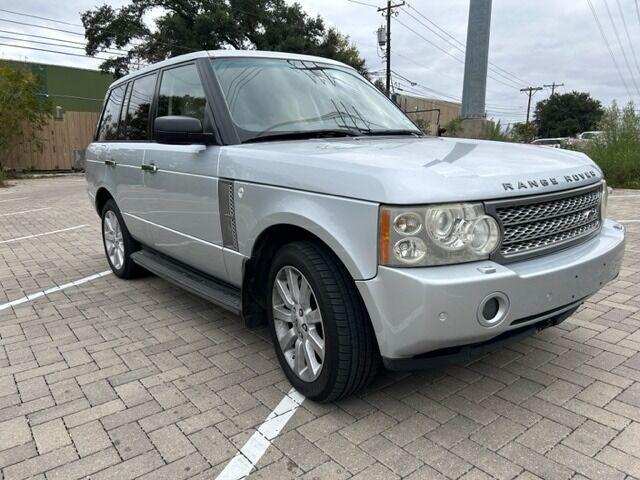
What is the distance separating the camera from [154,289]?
5098mm

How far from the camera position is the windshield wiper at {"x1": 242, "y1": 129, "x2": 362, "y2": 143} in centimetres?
328

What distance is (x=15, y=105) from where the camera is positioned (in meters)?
18.5

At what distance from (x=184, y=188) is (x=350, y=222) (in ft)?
5.58

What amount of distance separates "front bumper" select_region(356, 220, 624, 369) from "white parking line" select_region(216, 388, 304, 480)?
731 mm

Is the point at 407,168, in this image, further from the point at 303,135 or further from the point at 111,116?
the point at 111,116

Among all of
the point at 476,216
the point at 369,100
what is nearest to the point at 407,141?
the point at 369,100

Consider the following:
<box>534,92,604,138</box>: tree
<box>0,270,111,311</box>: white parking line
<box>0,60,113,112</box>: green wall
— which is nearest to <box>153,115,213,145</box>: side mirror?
<box>0,270,111,311</box>: white parking line

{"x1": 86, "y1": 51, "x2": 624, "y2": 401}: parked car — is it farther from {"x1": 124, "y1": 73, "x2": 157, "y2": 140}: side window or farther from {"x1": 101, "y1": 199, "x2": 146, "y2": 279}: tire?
{"x1": 101, "y1": 199, "x2": 146, "y2": 279}: tire

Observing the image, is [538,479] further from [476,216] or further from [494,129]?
[494,129]

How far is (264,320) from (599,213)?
2182mm

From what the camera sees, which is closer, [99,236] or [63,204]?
[99,236]

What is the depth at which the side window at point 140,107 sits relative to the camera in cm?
449

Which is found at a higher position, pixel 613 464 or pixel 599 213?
pixel 599 213

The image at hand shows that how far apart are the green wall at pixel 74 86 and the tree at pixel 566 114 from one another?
209 ft
